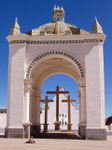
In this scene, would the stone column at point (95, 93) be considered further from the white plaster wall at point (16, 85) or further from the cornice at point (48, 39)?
the white plaster wall at point (16, 85)

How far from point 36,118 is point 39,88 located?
82.5 inches

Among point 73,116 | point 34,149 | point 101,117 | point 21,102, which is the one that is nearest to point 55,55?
point 21,102

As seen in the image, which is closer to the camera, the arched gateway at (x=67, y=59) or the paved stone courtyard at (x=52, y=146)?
the paved stone courtyard at (x=52, y=146)

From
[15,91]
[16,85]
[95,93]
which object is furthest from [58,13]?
[95,93]

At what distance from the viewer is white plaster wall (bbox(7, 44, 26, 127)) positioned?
50.1 feet

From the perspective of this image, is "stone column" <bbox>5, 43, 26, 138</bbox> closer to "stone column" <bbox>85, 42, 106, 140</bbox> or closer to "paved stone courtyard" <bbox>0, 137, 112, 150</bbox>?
"paved stone courtyard" <bbox>0, 137, 112, 150</bbox>

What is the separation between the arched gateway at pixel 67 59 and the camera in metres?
15.1

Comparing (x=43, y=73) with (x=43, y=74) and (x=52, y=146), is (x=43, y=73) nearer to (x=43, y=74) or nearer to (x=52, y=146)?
(x=43, y=74)

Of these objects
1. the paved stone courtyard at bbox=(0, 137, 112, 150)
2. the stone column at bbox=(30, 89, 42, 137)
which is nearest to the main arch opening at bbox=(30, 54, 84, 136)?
the stone column at bbox=(30, 89, 42, 137)

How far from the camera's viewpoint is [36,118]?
19578 millimetres

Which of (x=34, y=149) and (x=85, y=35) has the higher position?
(x=85, y=35)

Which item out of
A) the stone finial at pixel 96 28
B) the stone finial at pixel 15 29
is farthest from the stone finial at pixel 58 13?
the stone finial at pixel 96 28

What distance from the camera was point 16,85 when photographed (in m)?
15.7

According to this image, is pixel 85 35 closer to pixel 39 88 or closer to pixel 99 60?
pixel 99 60
